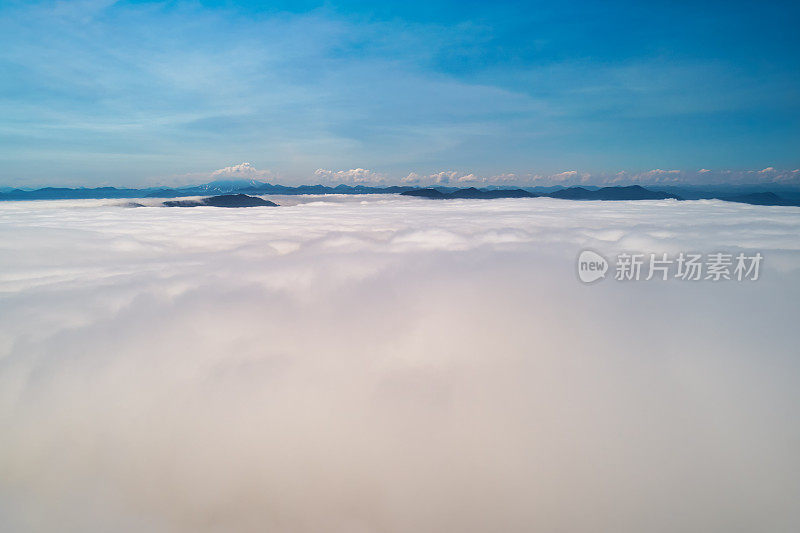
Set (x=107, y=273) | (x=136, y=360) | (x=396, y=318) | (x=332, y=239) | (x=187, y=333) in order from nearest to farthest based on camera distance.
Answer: (x=136, y=360), (x=187, y=333), (x=396, y=318), (x=107, y=273), (x=332, y=239)

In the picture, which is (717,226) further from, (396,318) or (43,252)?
(43,252)

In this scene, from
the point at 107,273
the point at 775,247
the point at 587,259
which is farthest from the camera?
the point at 775,247

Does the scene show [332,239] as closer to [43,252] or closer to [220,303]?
[220,303]

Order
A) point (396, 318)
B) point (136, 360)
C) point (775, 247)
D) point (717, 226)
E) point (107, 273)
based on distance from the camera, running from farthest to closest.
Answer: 1. point (717, 226)
2. point (775, 247)
3. point (107, 273)
4. point (396, 318)
5. point (136, 360)

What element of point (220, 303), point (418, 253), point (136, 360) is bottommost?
point (136, 360)

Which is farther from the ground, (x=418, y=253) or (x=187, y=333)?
(x=418, y=253)

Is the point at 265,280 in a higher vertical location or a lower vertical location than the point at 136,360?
higher

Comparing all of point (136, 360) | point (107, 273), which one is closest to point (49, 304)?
point (107, 273)

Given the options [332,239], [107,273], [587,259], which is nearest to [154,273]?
[107,273]

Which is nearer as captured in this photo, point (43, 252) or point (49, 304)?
point (49, 304)
